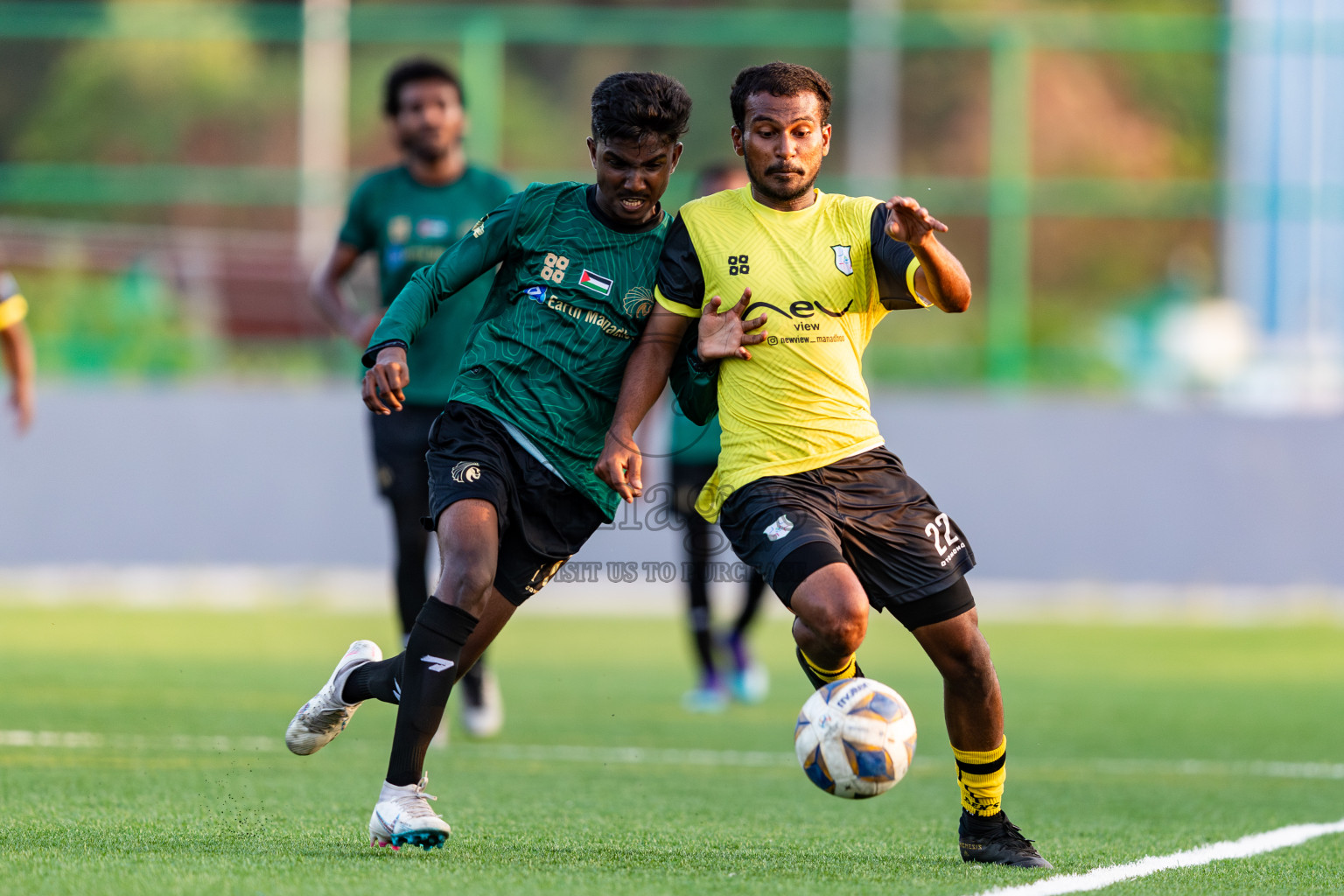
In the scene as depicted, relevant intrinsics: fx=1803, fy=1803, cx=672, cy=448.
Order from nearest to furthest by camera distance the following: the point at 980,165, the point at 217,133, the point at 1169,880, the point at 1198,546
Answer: the point at 1169,880, the point at 1198,546, the point at 217,133, the point at 980,165

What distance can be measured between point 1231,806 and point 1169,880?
5.34 feet

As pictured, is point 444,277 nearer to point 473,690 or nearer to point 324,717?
point 324,717

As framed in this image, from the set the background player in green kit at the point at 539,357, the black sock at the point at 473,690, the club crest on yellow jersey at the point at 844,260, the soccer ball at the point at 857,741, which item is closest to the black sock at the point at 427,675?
the background player in green kit at the point at 539,357

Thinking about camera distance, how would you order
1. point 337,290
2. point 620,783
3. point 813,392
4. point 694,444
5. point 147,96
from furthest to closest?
point 147,96
point 694,444
point 337,290
point 620,783
point 813,392

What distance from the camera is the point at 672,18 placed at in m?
17.7

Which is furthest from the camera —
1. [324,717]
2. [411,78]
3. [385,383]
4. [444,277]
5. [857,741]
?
[411,78]

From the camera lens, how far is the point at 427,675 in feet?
15.8

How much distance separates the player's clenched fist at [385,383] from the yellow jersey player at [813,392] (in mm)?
592

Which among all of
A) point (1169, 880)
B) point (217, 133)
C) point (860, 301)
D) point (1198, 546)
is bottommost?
point (1198, 546)

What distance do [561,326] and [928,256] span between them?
1.08 metres

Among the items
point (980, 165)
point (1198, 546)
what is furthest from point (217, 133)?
point (1198, 546)

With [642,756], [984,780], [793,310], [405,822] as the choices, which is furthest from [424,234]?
[984,780]

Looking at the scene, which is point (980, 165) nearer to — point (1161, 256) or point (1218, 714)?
point (1161, 256)

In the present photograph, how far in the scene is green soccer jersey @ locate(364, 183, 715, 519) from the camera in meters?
5.09
